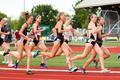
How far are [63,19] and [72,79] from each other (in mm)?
2748

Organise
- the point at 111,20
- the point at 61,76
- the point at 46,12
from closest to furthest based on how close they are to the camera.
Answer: the point at 61,76 → the point at 111,20 → the point at 46,12

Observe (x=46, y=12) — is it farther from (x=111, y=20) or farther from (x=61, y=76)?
(x=61, y=76)

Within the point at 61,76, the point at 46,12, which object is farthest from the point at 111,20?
the point at 46,12

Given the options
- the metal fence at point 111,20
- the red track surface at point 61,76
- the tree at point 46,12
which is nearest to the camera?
the red track surface at point 61,76

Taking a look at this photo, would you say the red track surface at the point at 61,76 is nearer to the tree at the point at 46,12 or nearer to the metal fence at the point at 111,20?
the metal fence at the point at 111,20

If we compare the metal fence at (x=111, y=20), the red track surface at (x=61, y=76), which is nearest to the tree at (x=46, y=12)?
the metal fence at (x=111, y=20)

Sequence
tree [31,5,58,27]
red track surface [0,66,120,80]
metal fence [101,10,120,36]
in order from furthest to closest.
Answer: tree [31,5,58,27] < metal fence [101,10,120,36] < red track surface [0,66,120,80]

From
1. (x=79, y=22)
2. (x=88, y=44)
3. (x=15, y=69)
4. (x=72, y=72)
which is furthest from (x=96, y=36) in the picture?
(x=79, y=22)

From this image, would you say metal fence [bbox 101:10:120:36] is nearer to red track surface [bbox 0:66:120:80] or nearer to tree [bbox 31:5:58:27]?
tree [bbox 31:5:58:27]

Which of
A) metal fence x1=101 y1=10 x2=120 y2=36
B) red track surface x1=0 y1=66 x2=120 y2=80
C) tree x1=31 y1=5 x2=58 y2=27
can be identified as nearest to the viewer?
red track surface x1=0 y1=66 x2=120 y2=80

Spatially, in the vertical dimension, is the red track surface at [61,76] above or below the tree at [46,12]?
below

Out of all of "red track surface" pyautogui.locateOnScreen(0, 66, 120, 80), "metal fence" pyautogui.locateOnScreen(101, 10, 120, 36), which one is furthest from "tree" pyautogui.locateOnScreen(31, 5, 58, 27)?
"red track surface" pyautogui.locateOnScreen(0, 66, 120, 80)

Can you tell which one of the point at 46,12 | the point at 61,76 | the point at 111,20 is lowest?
the point at 61,76

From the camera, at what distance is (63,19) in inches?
655
